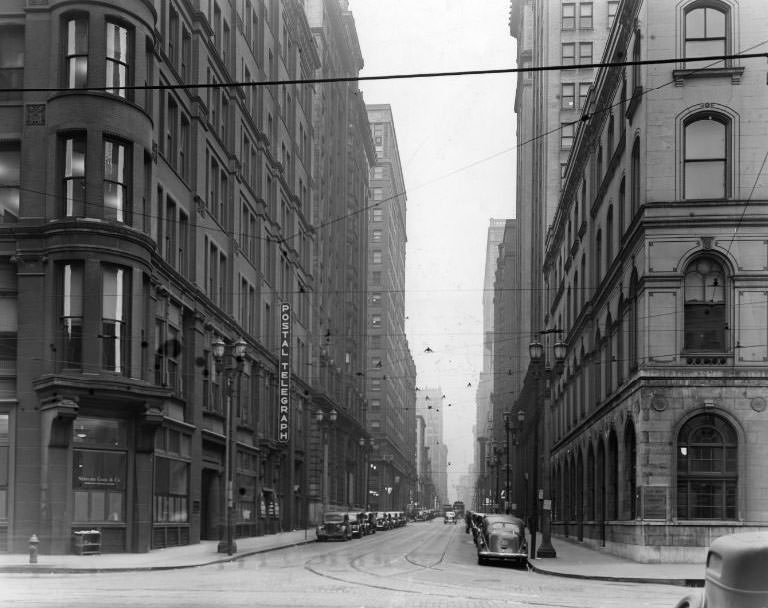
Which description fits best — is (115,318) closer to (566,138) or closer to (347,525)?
(347,525)

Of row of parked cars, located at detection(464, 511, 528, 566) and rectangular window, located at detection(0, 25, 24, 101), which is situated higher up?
rectangular window, located at detection(0, 25, 24, 101)

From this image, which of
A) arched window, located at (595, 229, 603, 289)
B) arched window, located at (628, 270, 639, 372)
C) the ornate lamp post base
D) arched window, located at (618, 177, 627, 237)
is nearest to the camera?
the ornate lamp post base

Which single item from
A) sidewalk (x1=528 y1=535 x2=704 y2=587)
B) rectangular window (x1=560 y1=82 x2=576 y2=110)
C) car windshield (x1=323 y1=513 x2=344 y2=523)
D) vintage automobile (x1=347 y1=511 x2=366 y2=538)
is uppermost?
rectangular window (x1=560 y1=82 x2=576 y2=110)

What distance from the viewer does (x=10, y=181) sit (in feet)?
119

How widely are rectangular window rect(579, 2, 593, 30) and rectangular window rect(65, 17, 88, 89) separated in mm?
65420

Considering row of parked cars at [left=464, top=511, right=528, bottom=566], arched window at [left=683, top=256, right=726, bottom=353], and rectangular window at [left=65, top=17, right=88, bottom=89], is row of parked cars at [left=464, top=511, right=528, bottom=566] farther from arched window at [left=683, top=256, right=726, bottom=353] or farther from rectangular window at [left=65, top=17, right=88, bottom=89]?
rectangular window at [left=65, top=17, right=88, bottom=89]

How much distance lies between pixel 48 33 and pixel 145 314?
10.0 meters

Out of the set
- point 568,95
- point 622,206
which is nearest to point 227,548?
point 622,206

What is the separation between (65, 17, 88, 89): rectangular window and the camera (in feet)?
118

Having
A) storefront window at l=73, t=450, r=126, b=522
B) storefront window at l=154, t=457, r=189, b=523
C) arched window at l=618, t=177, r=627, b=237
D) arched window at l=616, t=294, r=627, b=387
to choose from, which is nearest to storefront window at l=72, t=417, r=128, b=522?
storefront window at l=73, t=450, r=126, b=522

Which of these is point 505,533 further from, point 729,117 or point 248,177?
point 248,177

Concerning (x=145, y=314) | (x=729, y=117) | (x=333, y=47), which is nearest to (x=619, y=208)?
(x=729, y=117)

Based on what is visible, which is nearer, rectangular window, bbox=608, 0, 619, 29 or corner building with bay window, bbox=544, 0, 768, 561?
corner building with bay window, bbox=544, 0, 768, 561

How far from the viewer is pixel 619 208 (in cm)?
4362
